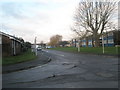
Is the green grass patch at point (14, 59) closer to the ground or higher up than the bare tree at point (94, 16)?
closer to the ground

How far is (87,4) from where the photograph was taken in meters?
34.3

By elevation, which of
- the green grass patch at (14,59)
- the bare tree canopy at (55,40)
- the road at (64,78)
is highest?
the bare tree canopy at (55,40)

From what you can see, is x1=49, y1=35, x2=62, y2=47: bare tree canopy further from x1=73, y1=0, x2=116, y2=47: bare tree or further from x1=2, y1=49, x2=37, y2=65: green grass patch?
x1=2, y1=49, x2=37, y2=65: green grass patch

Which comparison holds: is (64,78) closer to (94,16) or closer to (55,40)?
(94,16)

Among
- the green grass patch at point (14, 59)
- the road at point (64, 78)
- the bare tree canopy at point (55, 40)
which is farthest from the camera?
the bare tree canopy at point (55, 40)

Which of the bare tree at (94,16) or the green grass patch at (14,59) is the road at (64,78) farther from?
the bare tree at (94,16)

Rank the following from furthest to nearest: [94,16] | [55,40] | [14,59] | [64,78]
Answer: [55,40] → [94,16] → [14,59] → [64,78]

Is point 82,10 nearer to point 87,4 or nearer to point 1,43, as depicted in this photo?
point 87,4

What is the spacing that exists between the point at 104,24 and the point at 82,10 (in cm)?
735

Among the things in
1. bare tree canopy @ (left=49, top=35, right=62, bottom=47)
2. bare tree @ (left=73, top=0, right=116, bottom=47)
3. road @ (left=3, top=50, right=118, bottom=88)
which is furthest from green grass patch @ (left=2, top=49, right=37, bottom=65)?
bare tree canopy @ (left=49, top=35, right=62, bottom=47)

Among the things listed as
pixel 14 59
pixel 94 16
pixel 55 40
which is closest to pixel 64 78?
pixel 14 59

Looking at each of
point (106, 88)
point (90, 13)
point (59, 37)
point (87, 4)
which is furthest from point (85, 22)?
point (59, 37)

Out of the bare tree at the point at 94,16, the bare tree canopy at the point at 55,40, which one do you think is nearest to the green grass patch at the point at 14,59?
the bare tree at the point at 94,16

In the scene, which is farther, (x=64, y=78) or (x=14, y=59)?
(x=14, y=59)
